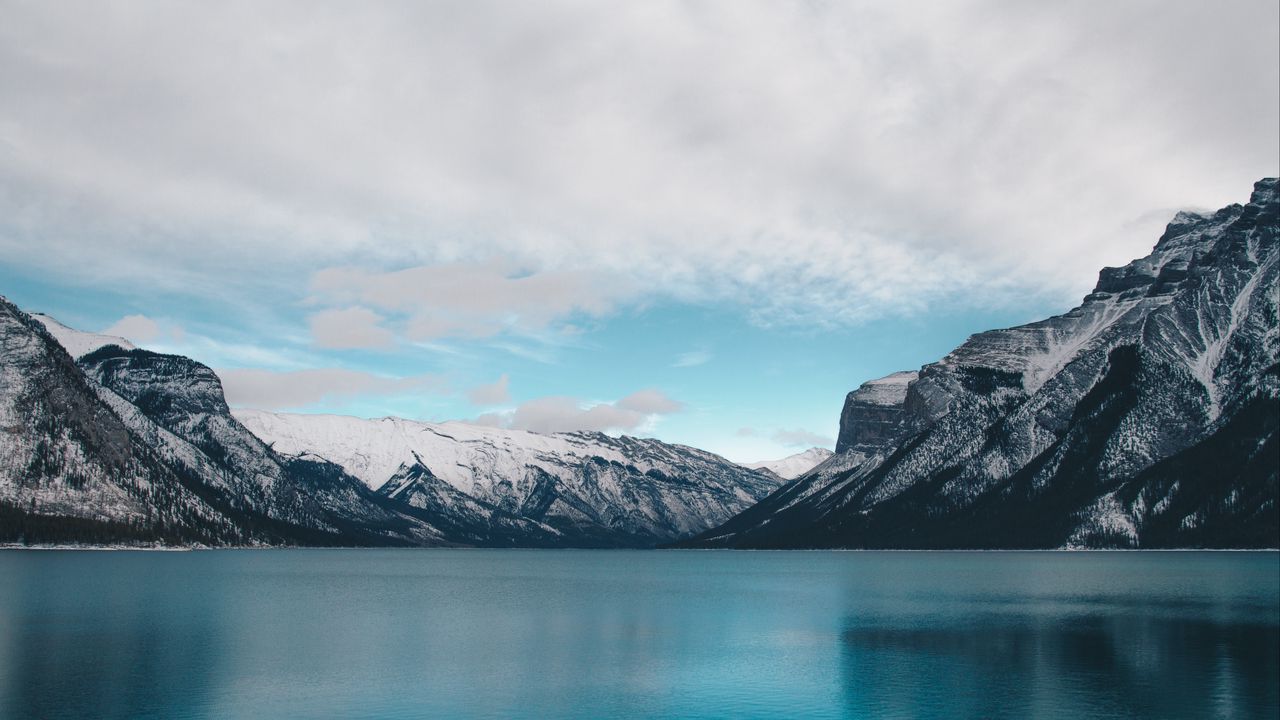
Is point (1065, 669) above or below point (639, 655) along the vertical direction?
above

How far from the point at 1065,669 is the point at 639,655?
34.8m

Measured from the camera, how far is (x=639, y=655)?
87.9 m

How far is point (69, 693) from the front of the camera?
2522 inches

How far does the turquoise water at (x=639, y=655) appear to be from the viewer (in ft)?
211

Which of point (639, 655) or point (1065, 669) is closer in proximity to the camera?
point (1065, 669)

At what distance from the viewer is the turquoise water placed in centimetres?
6431

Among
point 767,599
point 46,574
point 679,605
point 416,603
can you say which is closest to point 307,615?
point 416,603

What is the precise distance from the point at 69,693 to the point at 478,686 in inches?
1032

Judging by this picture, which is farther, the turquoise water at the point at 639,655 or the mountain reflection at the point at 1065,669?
the turquoise water at the point at 639,655

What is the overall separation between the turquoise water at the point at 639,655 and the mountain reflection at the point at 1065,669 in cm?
28

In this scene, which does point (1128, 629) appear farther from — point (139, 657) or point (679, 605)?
point (139, 657)

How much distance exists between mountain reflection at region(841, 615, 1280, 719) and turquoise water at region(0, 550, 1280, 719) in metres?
0.28

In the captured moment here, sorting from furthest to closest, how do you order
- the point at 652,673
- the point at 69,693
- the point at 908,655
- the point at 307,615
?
the point at 307,615 < the point at 908,655 < the point at 652,673 < the point at 69,693

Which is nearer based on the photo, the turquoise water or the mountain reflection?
the mountain reflection
